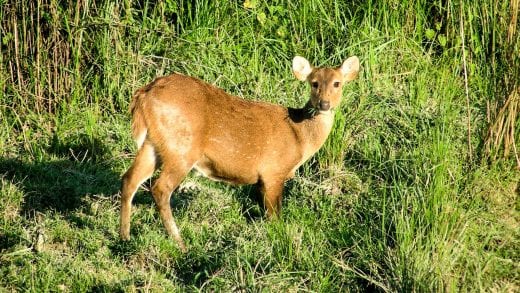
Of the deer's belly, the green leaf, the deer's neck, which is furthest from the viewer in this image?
the green leaf

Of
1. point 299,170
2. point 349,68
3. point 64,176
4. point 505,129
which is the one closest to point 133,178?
point 64,176

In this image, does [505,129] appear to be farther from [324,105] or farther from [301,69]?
[301,69]

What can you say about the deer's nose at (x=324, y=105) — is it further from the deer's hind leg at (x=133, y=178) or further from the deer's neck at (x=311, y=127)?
the deer's hind leg at (x=133, y=178)

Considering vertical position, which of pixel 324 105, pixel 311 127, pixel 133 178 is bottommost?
pixel 133 178

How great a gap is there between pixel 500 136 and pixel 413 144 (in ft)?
2.32

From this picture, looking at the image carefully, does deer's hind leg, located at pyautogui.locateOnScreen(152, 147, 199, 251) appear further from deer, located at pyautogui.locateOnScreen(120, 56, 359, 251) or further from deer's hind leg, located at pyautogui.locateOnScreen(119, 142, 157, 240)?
deer's hind leg, located at pyautogui.locateOnScreen(119, 142, 157, 240)

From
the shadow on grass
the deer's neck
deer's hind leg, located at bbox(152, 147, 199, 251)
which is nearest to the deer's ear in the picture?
the deer's neck

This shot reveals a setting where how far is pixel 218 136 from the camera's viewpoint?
617cm

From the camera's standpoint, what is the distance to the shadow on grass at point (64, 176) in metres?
6.52

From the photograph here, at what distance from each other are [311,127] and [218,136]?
2.74ft

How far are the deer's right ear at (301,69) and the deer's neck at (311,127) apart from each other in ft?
1.21

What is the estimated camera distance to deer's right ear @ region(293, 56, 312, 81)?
22.8 ft

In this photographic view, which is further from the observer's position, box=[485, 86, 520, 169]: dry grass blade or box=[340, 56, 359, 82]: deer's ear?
box=[340, 56, 359, 82]: deer's ear

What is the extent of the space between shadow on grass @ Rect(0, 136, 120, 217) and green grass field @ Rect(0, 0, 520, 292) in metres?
0.02
